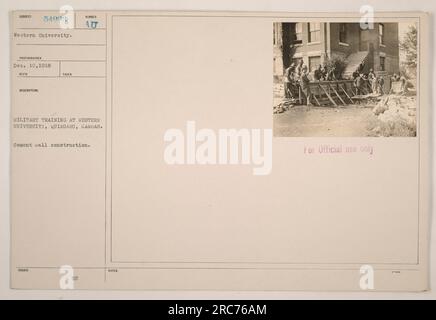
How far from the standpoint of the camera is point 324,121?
943 millimetres

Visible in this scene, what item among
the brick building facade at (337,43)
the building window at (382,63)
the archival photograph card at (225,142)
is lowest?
the archival photograph card at (225,142)

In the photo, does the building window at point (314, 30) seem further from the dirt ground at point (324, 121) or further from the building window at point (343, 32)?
the dirt ground at point (324, 121)

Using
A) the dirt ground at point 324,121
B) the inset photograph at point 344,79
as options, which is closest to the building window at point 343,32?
the inset photograph at point 344,79

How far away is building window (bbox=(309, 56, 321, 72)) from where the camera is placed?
3.11 ft

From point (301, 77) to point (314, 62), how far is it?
0.14 ft

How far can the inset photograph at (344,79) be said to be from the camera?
3.09ft

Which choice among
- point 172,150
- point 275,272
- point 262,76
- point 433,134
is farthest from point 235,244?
point 433,134

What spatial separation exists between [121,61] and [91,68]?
2.6 inches

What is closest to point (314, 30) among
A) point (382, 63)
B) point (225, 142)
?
point (382, 63)

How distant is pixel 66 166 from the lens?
946 millimetres

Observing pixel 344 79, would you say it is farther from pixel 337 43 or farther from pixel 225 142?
pixel 225 142

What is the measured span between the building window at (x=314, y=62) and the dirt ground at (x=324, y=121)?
88 millimetres

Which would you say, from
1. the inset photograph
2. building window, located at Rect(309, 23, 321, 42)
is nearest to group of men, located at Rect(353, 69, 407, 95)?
the inset photograph

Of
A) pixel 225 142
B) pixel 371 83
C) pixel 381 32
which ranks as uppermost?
pixel 381 32
